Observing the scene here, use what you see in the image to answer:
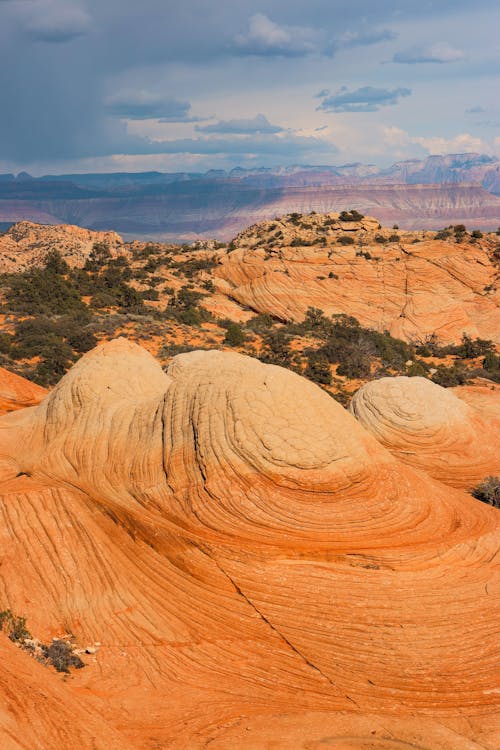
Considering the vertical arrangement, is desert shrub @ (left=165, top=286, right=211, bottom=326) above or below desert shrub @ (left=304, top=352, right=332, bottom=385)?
above

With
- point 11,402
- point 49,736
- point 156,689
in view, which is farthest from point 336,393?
point 49,736

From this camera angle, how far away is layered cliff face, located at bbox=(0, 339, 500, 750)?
6.85 metres

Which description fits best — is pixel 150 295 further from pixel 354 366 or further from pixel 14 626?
pixel 14 626

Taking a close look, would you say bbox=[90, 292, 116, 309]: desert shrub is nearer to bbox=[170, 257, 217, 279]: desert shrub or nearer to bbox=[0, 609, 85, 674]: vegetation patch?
bbox=[170, 257, 217, 279]: desert shrub

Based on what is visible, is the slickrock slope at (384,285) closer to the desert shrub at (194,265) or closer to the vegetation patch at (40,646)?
the desert shrub at (194,265)

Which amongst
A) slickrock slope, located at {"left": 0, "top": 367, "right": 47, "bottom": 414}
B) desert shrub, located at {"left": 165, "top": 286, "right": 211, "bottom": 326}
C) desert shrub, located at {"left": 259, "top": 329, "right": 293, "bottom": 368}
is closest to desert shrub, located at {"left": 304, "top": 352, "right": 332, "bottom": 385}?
desert shrub, located at {"left": 259, "top": 329, "right": 293, "bottom": 368}

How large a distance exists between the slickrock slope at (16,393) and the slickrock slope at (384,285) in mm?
23323

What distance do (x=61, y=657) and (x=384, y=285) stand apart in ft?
128

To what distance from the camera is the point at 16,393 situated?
20.2 meters

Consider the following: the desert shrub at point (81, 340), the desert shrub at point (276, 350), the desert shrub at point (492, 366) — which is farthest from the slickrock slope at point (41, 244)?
the desert shrub at point (492, 366)

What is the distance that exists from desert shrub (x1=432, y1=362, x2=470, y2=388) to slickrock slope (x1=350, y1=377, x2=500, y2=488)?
13309mm

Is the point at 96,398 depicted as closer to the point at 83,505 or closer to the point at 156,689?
the point at 83,505

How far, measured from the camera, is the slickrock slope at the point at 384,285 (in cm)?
4169

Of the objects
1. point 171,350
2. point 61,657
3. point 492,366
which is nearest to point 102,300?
point 171,350
